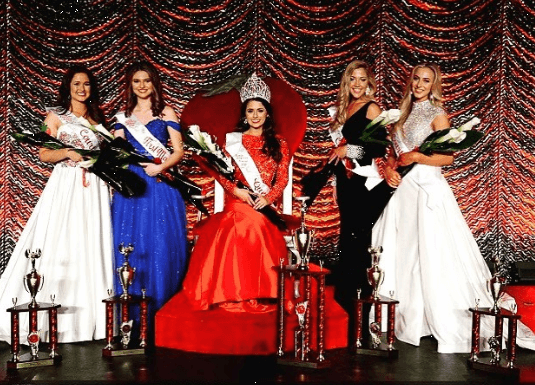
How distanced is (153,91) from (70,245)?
3.15 feet

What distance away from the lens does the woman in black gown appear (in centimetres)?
393

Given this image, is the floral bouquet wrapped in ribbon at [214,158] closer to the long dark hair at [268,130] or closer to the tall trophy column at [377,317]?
the long dark hair at [268,130]

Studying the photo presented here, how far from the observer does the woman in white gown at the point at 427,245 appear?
379 cm

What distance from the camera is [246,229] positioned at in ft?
12.3

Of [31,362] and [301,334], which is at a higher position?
[301,334]

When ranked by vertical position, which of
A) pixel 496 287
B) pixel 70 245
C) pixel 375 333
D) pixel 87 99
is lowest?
pixel 375 333

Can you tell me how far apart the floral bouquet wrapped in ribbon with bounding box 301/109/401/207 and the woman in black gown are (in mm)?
41

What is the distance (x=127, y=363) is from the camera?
336 cm

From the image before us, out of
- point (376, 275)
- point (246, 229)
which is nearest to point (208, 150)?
point (246, 229)

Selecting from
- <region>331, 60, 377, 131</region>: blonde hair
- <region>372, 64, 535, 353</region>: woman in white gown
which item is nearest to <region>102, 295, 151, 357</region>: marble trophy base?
<region>372, 64, 535, 353</region>: woman in white gown

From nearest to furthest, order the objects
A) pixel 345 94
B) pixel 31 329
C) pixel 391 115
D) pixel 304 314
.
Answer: pixel 304 314 → pixel 31 329 → pixel 391 115 → pixel 345 94

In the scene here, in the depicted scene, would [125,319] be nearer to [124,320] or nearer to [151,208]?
[124,320]

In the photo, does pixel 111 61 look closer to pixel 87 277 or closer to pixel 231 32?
pixel 231 32

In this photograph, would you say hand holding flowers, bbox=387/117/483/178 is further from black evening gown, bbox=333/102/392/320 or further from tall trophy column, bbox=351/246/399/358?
tall trophy column, bbox=351/246/399/358
